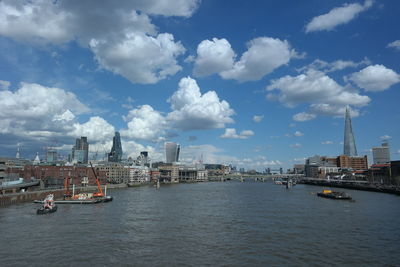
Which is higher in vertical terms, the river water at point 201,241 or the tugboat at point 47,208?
the tugboat at point 47,208

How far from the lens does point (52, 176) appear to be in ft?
638

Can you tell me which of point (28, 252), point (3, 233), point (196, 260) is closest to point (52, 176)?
point (3, 233)

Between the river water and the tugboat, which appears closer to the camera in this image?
the river water

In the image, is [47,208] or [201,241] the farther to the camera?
[47,208]

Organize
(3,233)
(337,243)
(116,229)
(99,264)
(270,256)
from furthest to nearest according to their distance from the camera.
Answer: (116,229) → (3,233) → (337,243) → (270,256) → (99,264)

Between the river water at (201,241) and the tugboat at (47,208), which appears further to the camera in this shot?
the tugboat at (47,208)

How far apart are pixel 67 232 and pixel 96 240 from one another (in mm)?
8860

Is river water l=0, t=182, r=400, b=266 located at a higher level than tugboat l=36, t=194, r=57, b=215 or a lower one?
lower

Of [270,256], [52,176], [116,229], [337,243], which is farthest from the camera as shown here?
[52,176]

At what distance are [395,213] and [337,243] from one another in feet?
137

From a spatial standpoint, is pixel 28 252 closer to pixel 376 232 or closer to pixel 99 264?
pixel 99 264

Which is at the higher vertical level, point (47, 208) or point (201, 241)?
point (47, 208)

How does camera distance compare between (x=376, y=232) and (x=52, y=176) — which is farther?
(x=52, y=176)

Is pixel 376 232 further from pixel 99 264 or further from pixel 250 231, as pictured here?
pixel 99 264
